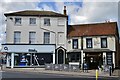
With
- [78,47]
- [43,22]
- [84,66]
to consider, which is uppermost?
[43,22]

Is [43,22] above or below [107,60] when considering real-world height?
above

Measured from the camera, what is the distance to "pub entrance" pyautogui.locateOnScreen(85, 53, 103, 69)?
44438mm

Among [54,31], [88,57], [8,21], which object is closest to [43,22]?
[54,31]

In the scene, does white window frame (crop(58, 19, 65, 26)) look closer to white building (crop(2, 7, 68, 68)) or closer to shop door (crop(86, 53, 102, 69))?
white building (crop(2, 7, 68, 68))

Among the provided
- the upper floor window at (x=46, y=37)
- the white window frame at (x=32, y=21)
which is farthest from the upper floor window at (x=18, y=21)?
the upper floor window at (x=46, y=37)

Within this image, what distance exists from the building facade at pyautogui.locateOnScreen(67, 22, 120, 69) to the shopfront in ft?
11.2

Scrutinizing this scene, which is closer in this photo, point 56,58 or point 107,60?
point 107,60

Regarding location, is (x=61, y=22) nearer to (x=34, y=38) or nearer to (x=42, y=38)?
(x=42, y=38)

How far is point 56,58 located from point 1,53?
9079mm

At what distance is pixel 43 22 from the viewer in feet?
157

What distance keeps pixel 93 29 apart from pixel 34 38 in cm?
973

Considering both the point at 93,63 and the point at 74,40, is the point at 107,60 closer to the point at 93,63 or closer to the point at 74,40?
the point at 93,63

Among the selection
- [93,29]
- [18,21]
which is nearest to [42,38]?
[18,21]

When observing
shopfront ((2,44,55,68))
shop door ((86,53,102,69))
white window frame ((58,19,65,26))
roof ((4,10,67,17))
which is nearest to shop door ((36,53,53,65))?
shopfront ((2,44,55,68))
